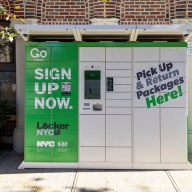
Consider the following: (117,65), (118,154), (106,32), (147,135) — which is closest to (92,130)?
(118,154)

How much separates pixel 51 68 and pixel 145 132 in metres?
2.11

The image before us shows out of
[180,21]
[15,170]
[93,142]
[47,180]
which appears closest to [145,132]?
[93,142]

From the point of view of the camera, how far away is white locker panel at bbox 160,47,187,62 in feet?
22.1

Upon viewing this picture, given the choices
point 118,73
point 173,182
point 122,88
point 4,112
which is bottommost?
point 173,182

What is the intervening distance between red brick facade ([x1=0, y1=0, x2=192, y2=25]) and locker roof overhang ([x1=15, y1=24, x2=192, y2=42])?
5.18ft

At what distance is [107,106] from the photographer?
268 inches

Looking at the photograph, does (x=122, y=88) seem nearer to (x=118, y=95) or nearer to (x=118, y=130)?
(x=118, y=95)

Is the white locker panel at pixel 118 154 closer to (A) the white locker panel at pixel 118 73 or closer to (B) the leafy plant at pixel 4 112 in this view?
(A) the white locker panel at pixel 118 73

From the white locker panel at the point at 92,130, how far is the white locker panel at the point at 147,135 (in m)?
0.63

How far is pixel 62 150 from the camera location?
6.82 m

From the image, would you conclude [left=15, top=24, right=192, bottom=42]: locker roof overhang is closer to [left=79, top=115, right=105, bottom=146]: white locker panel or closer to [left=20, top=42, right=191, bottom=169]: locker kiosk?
[left=20, top=42, right=191, bottom=169]: locker kiosk

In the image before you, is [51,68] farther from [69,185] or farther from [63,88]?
[69,185]

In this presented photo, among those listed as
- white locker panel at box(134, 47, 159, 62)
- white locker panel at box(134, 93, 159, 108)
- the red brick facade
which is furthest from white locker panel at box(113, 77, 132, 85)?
the red brick facade

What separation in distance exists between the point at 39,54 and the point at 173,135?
2901mm
